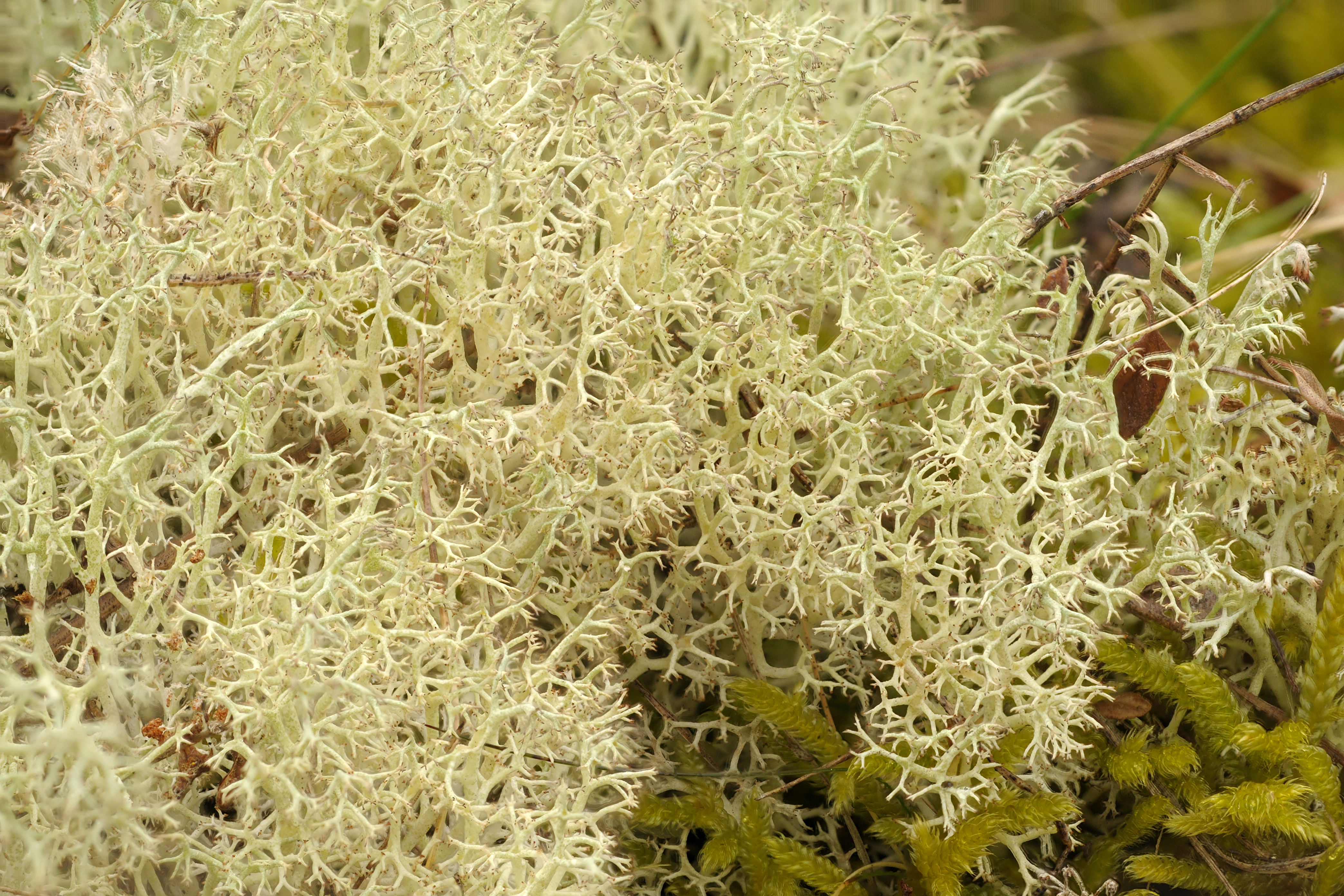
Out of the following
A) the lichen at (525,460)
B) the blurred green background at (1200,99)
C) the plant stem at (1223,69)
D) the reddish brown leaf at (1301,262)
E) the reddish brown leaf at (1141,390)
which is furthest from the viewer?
the blurred green background at (1200,99)

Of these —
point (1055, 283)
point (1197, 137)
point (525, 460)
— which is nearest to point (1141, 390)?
point (1055, 283)

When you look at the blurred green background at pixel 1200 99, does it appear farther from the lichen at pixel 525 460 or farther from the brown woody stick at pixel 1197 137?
the lichen at pixel 525 460

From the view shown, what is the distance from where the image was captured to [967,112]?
4.66 ft

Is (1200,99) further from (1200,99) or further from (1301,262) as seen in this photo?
(1301,262)

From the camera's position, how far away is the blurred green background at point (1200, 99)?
1930 millimetres

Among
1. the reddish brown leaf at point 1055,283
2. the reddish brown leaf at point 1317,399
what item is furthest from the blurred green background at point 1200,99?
the reddish brown leaf at point 1317,399

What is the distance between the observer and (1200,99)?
2246 millimetres

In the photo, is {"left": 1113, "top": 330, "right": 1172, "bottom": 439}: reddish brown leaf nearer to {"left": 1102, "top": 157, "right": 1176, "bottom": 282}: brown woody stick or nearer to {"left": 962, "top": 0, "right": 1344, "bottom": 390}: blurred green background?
{"left": 1102, "top": 157, "right": 1176, "bottom": 282}: brown woody stick

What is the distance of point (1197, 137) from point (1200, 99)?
136 centimetres

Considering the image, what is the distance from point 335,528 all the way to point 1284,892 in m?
0.84

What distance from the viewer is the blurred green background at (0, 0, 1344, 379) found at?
6.24 feet

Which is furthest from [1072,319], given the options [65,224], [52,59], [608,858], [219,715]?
[52,59]

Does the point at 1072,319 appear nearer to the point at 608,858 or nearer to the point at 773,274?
the point at 773,274

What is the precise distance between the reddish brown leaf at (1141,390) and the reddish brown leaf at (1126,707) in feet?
0.80
